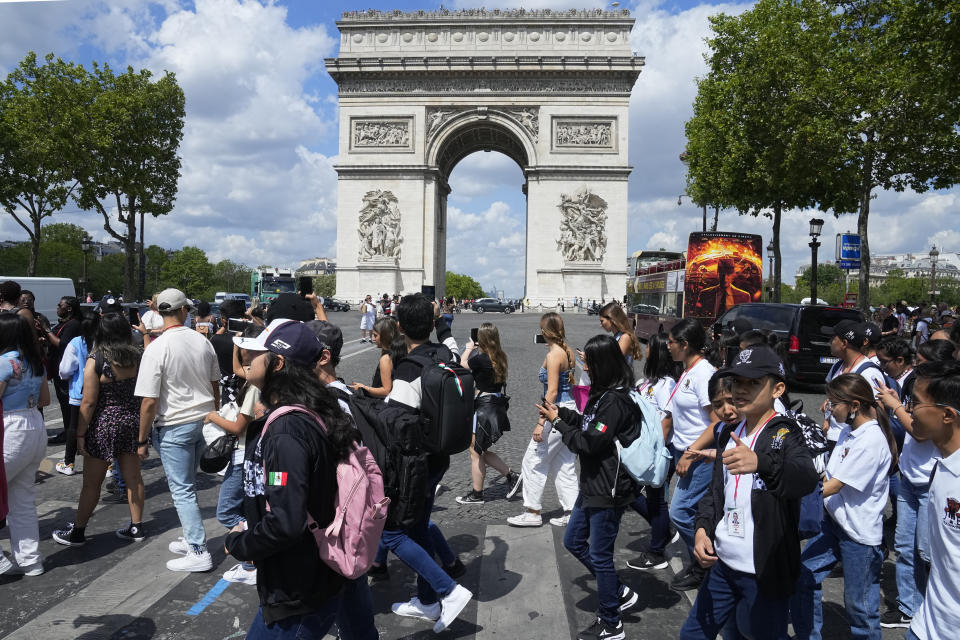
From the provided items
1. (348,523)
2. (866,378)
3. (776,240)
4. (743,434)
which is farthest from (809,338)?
(776,240)

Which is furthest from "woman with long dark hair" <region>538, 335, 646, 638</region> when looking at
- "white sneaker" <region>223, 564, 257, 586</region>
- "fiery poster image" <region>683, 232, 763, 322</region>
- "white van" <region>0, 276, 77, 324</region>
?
"white van" <region>0, 276, 77, 324</region>

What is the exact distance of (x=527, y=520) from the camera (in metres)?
5.59

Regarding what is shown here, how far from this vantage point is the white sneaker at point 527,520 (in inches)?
220

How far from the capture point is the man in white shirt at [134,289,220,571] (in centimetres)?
466

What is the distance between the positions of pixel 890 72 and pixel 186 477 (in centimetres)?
1890

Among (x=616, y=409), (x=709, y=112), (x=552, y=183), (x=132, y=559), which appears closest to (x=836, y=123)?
(x=709, y=112)

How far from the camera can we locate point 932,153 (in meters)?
17.6

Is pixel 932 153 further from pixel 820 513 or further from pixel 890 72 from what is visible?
pixel 820 513

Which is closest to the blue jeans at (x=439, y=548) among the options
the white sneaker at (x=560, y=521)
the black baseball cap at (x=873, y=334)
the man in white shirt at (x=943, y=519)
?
the white sneaker at (x=560, y=521)

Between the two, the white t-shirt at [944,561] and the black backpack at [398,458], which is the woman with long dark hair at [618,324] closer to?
the black backpack at [398,458]

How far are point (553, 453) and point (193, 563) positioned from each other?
272 cm

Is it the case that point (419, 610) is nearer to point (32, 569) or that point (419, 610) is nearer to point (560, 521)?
point (560, 521)

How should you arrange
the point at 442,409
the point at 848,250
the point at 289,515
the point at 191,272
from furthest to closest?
the point at 191,272, the point at 848,250, the point at 442,409, the point at 289,515

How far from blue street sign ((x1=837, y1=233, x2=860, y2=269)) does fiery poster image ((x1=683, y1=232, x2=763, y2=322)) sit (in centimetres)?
282
